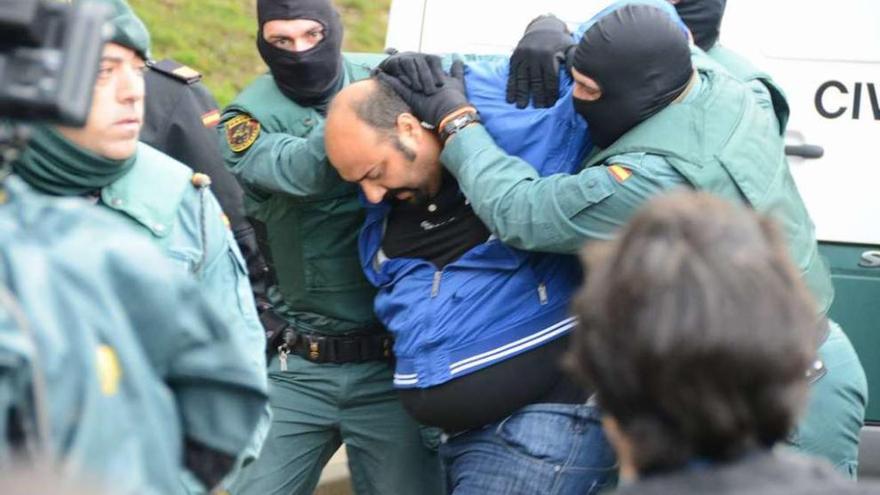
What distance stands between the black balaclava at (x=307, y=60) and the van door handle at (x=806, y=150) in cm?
138

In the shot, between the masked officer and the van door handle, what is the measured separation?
5.25ft

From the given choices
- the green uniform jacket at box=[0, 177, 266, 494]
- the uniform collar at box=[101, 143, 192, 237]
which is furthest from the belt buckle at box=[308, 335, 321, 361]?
the green uniform jacket at box=[0, 177, 266, 494]

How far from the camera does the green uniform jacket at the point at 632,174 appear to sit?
10.7 ft

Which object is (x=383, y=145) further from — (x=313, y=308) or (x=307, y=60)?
(x=313, y=308)

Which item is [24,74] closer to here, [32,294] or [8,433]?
[32,294]

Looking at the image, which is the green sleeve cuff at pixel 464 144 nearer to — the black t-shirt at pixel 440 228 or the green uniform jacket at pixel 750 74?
the black t-shirt at pixel 440 228

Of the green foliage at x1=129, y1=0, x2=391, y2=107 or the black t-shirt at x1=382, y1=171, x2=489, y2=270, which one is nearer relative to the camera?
the black t-shirt at x1=382, y1=171, x2=489, y2=270

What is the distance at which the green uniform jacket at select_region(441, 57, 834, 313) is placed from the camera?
10.7ft

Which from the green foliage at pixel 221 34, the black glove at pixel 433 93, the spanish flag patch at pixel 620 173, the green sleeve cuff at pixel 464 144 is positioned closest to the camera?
the spanish flag patch at pixel 620 173

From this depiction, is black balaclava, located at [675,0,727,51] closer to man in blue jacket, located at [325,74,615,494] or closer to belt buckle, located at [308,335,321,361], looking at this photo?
man in blue jacket, located at [325,74,615,494]

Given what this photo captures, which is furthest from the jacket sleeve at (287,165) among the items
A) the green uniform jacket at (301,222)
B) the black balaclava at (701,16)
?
the black balaclava at (701,16)

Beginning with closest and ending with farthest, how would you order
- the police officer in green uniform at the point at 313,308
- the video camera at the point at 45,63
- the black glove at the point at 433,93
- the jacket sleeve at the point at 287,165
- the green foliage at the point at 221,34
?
the video camera at the point at 45,63, the black glove at the point at 433,93, the jacket sleeve at the point at 287,165, the police officer in green uniform at the point at 313,308, the green foliage at the point at 221,34

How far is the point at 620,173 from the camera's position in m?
3.27

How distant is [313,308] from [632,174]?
1160mm
